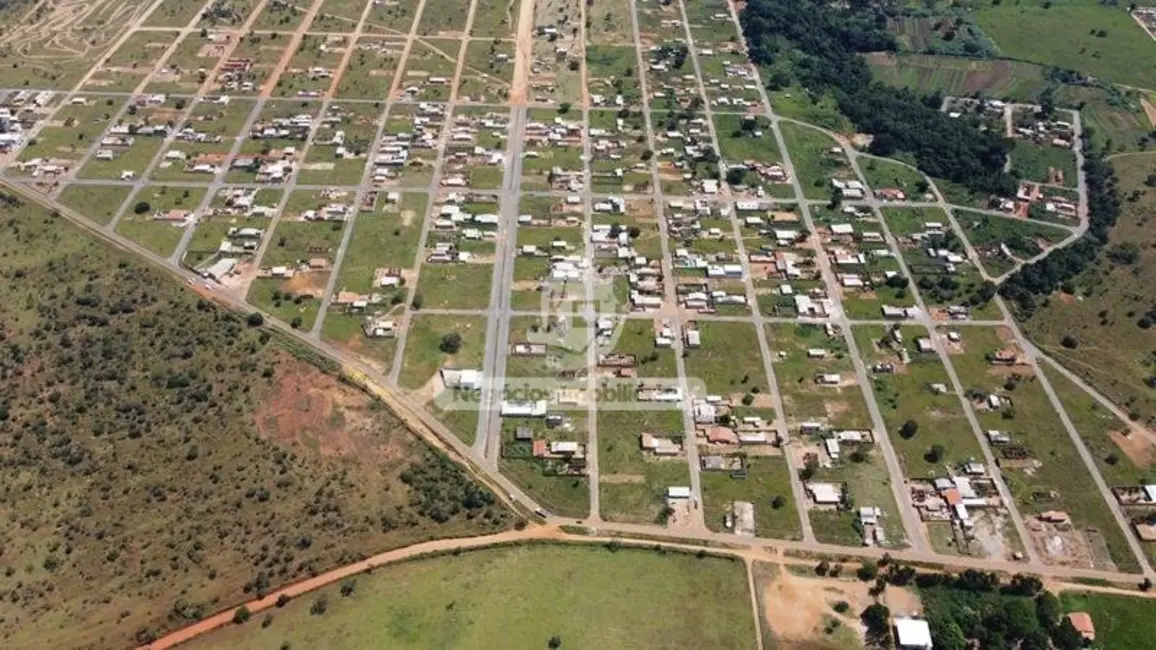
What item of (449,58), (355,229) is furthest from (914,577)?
(449,58)

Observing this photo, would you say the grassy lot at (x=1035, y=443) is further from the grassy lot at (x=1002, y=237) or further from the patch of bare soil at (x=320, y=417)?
the patch of bare soil at (x=320, y=417)

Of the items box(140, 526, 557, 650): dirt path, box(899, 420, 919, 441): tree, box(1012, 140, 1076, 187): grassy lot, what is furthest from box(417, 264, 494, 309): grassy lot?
box(1012, 140, 1076, 187): grassy lot

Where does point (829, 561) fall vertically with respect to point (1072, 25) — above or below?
below

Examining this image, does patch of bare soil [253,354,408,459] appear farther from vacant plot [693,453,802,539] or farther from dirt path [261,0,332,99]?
dirt path [261,0,332,99]

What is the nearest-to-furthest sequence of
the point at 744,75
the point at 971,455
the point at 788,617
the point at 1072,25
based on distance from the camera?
the point at 788,617
the point at 971,455
the point at 744,75
the point at 1072,25

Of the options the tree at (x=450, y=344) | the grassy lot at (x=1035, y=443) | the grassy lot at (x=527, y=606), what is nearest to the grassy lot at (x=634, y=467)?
the grassy lot at (x=527, y=606)

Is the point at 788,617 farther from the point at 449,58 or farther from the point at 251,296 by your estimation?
the point at 449,58
